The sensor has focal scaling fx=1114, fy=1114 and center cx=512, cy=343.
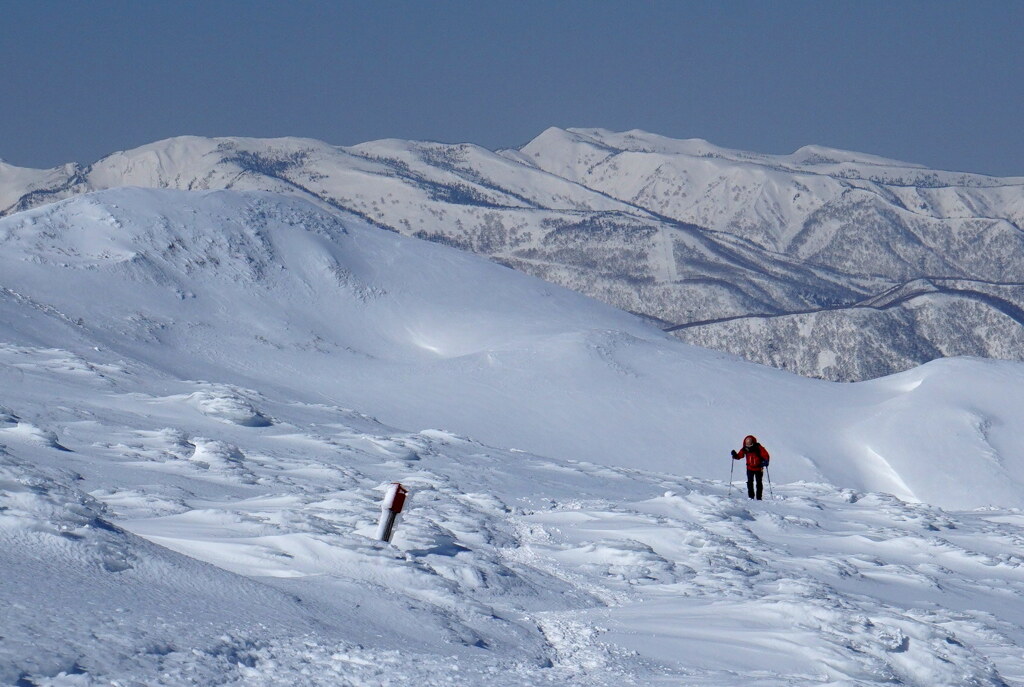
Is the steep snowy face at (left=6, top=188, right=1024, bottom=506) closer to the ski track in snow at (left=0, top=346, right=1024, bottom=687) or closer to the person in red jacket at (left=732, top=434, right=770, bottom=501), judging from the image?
the ski track in snow at (left=0, top=346, right=1024, bottom=687)

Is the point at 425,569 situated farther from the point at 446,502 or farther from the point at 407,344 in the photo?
the point at 407,344

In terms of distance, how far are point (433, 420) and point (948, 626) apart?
19039mm

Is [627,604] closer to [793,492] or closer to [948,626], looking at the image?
[948,626]

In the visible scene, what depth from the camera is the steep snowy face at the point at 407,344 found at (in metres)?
29.3

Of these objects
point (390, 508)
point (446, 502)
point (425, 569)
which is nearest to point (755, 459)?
point (446, 502)

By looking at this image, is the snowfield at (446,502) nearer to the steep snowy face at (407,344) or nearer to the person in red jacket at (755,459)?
the steep snowy face at (407,344)

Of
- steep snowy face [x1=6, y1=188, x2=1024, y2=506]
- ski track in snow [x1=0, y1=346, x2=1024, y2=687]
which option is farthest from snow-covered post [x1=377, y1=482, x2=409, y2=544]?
steep snowy face [x1=6, y1=188, x2=1024, y2=506]

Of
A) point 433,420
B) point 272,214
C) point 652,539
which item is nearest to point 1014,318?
point 272,214

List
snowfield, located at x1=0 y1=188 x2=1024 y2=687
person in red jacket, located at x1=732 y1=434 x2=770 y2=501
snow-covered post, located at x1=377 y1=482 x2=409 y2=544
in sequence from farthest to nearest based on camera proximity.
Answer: person in red jacket, located at x1=732 y1=434 x2=770 y2=501, snow-covered post, located at x1=377 y1=482 x2=409 y2=544, snowfield, located at x1=0 y1=188 x2=1024 y2=687

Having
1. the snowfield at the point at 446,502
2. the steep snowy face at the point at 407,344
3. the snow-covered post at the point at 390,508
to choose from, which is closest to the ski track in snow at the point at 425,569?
the snowfield at the point at 446,502

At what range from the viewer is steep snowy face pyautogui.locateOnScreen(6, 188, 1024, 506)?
96.1 ft

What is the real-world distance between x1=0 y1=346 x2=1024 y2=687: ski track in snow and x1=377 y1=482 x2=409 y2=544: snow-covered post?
0.74 feet

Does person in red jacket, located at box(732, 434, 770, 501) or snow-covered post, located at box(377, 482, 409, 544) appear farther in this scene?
person in red jacket, located at box(732, 434, 770, 501)

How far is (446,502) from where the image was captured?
12656mm
